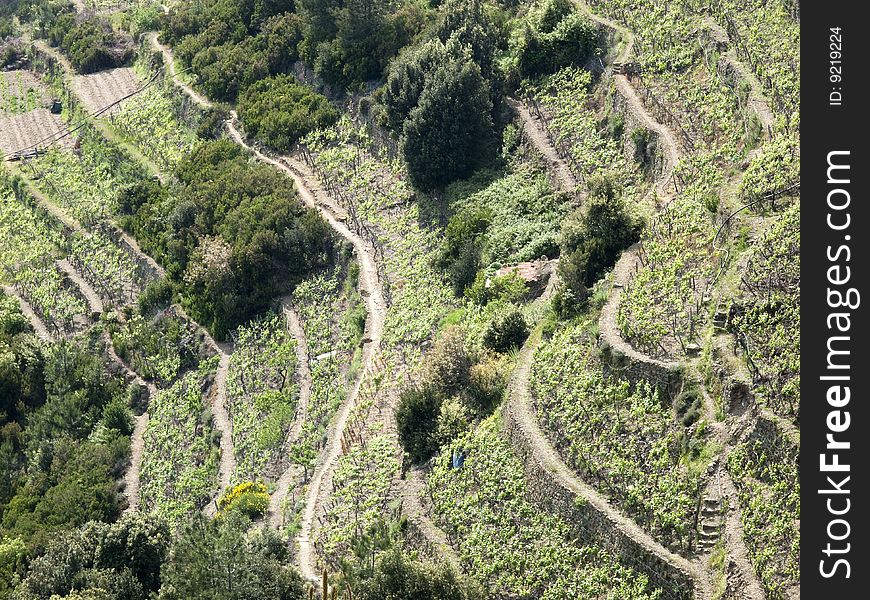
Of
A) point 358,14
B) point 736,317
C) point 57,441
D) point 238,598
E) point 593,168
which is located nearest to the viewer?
point 736,317

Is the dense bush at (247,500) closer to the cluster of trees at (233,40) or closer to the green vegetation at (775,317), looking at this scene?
the green vegetation at (775,317)

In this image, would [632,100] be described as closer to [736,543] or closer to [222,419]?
[222,419]

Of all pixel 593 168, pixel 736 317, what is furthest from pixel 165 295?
pixel 736 317

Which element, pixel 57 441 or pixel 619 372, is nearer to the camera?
pixel 619 372

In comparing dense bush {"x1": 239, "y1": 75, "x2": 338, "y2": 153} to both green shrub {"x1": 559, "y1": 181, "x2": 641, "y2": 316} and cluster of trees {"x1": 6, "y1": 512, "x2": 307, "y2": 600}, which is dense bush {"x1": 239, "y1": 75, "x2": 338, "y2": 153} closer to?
green shrub {"x1": 559, "y1": 181, "x2": 641, "y2": 316}
